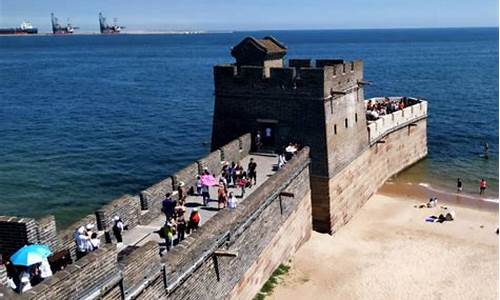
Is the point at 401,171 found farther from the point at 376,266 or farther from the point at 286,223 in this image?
the point at 286,223

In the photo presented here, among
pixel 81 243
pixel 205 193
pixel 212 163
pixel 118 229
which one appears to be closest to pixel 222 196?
pixel 205 193

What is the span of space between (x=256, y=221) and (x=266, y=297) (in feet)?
9.09

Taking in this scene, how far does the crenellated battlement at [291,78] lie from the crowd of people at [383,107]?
7154 mm

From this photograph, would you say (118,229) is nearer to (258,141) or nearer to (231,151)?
(231,151)

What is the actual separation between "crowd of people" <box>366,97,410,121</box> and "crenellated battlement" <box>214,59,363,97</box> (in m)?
7.15

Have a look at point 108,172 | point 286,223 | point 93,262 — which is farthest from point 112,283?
point 108,172

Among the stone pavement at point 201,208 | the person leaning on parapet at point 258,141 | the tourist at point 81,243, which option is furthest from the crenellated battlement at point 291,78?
the tourist at point 81,243

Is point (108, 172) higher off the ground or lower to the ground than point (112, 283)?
lower

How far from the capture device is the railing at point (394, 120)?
32.4 meters

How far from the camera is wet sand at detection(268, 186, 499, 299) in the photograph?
22.0m

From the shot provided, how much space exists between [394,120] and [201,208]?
1973 cm

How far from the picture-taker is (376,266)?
2406 centimetres

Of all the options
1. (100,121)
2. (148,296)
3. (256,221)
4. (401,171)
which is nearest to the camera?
(148,296)

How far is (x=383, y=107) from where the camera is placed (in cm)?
3844
